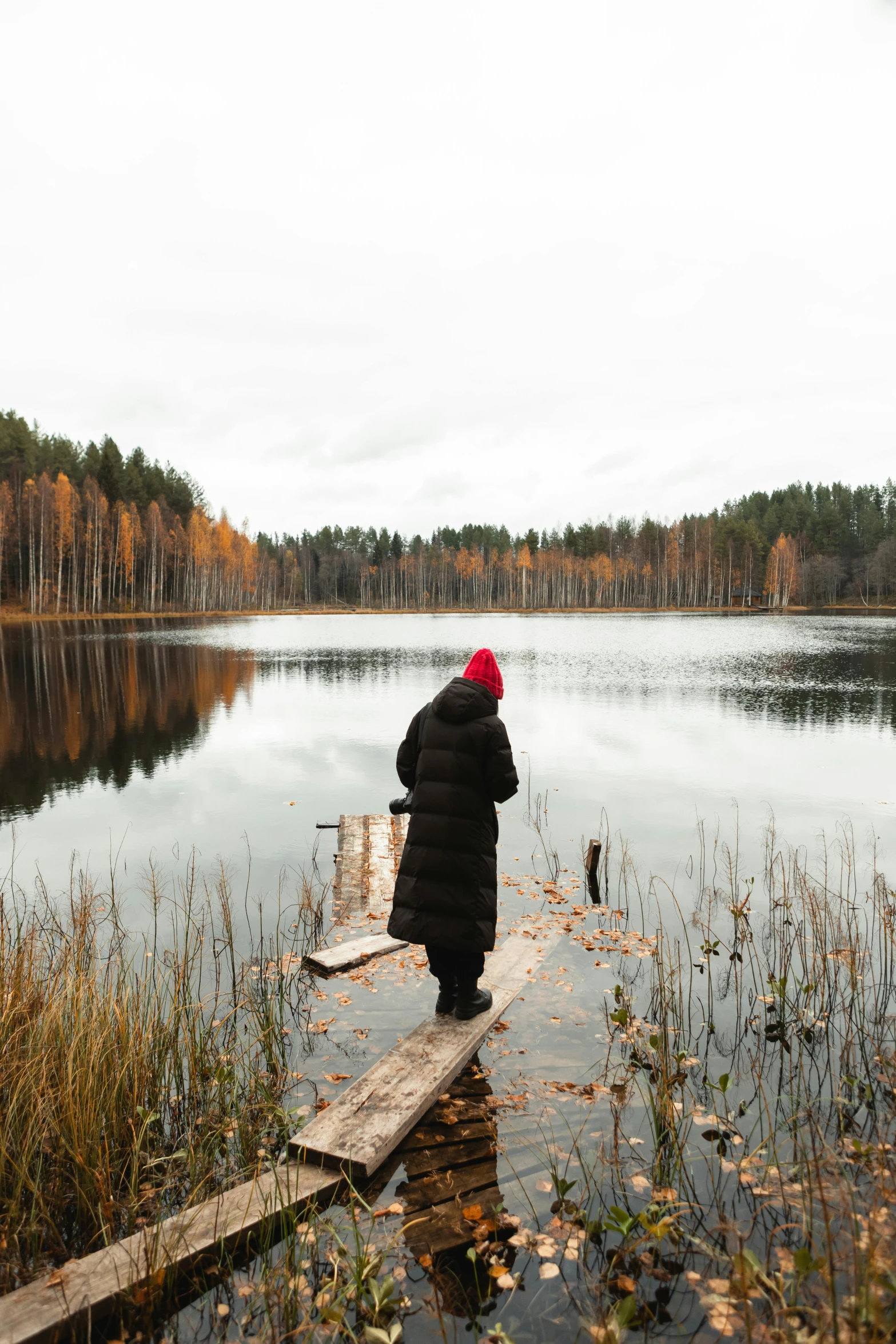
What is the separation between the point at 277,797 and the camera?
14.3 m

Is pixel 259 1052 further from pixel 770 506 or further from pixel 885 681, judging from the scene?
pixel 770 506

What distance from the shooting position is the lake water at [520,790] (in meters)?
5.34

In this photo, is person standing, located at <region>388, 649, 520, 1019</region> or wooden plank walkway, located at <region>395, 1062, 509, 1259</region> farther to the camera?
person standing, located at <region>388, 649, 520, 1019</region>

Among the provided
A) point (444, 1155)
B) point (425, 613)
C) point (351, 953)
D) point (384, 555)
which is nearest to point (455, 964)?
point (444, 1155)

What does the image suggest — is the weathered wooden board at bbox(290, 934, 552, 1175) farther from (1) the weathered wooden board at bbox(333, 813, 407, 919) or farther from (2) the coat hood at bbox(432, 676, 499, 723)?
(1) the weathered wooden board at bbox(333, 813, 407, 919)

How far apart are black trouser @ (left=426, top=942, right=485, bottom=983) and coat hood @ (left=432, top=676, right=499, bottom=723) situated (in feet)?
5.63

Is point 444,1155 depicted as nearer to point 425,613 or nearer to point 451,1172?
point 451,1172

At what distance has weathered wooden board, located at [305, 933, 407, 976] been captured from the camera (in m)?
6.97

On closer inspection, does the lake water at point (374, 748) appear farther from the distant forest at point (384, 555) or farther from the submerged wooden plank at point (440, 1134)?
the distant forest at point (384, 555)

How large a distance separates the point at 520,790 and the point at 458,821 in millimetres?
9265

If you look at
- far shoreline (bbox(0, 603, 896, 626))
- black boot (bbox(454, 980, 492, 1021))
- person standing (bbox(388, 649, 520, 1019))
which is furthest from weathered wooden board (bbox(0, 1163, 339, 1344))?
far shoreline (bbox(0, 603, 896, 626))

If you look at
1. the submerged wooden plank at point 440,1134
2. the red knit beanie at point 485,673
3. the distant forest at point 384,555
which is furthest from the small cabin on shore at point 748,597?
the submerged wooden plank at point 440,1134

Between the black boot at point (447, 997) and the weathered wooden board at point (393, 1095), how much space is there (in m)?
0.08

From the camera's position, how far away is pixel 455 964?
5551mm
